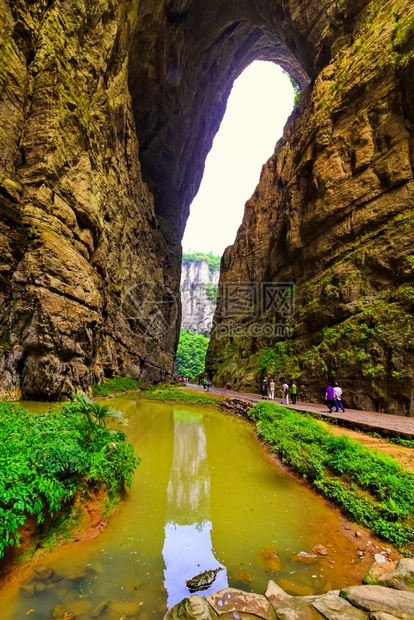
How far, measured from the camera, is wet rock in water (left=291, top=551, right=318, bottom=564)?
3.73m

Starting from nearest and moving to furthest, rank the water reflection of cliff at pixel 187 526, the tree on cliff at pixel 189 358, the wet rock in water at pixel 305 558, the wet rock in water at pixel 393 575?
the wet rock in water at pixel 393 575, the water reflection of cliff at pixel 187 526, the wet rock in water at pixel 305 558, the tree on cliff at pixel 189 358

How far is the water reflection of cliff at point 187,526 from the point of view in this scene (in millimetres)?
3467

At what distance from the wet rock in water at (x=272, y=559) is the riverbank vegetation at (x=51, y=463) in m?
2.60

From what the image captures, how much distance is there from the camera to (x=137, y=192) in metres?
29.8

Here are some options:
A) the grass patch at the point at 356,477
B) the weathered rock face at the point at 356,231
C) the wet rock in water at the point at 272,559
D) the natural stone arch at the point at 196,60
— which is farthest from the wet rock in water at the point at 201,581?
the natural stone arch at the point at 196,60

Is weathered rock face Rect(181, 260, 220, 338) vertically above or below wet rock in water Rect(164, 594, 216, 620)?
above

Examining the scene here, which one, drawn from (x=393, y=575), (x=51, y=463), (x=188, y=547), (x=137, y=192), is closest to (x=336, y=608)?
(x=393, y=575)

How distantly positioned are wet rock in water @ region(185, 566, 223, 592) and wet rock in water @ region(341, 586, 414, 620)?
4.80 ft

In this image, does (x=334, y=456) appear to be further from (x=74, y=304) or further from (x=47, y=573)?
(x=74, y=304)

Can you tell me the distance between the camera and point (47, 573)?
3312 mm

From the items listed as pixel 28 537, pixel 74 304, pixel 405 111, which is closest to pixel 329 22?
pixel 405 111

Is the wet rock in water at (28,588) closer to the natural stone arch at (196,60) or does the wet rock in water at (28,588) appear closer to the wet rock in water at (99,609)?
the wet rock in water at (99,609)

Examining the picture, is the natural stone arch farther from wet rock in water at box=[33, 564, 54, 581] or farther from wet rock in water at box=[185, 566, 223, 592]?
wet rock in water at box=[33, 564, 54, 581]

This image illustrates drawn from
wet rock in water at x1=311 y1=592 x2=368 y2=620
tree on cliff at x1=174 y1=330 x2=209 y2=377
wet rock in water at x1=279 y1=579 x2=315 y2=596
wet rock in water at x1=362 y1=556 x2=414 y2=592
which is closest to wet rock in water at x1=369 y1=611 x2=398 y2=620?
wet rock in water at x1=311 y1=592 x2=368 y2=620
